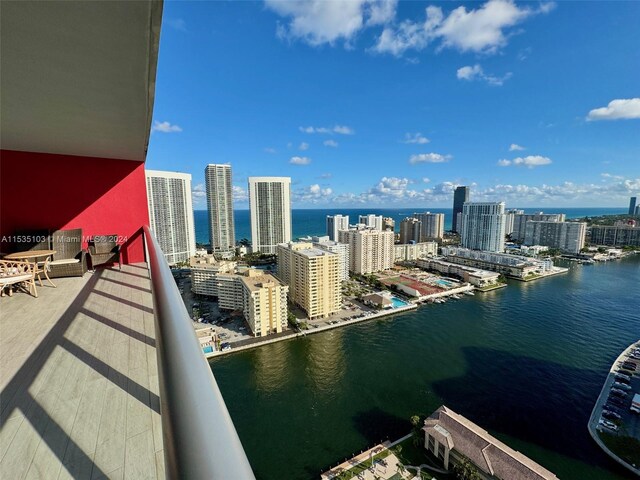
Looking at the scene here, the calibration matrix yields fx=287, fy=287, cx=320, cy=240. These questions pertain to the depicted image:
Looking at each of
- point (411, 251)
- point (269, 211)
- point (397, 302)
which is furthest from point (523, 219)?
point (269, 211)

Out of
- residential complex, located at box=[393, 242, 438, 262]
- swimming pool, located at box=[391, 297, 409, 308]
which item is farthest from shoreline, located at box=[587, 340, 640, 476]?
residential complex, located at box=[393, 242, 438, 262]

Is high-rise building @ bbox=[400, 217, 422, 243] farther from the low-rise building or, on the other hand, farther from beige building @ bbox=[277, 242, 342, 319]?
beige building @ bbox=[277, 242, 342, 319]

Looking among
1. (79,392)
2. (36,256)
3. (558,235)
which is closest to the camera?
(79,392)

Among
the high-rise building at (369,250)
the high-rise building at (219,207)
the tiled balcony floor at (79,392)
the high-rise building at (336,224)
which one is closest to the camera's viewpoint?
the tiled balcony floor at (79,392)

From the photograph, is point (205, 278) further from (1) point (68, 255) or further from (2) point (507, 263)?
(2) point (507, 263)

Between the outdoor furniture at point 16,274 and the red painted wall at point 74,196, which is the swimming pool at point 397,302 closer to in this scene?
the red painted wall at point 74,196

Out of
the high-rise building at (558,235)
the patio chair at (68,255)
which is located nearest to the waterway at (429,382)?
the patio chair at (68,255)

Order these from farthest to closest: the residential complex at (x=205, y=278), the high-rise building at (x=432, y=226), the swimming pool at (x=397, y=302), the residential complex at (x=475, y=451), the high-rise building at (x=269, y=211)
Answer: the high-rise building at (x=432, y=226), the high-rise building at (x=269, y=211), the residential complex at (x=205, y=278), the swimming pool at (x=397, y=302), the residential complex at (x=475, y=451)
